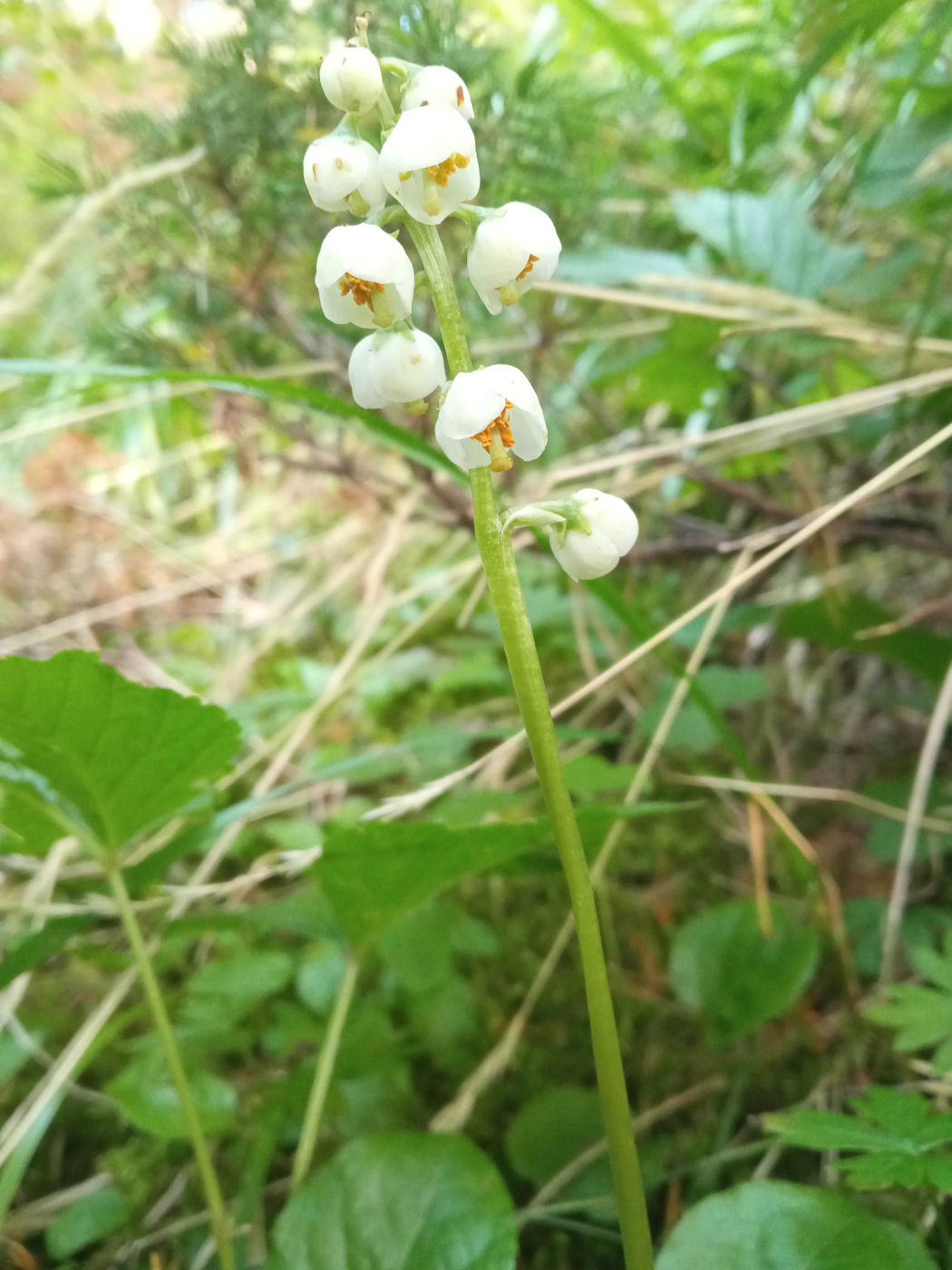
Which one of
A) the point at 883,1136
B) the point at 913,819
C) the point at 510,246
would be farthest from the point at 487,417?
the point at 913,819

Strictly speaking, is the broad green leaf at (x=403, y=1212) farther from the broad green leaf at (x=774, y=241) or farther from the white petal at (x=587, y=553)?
the broad green leaf at (x=774, y=241)

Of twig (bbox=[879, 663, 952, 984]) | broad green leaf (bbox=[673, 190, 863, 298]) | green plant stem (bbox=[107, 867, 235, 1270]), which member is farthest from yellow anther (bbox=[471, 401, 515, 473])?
broad green leaf (bbox=[673, 190, 863, 298])

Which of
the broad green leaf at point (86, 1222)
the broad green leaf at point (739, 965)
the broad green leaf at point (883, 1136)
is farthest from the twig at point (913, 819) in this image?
the broad green leaf at point (86, 1222)

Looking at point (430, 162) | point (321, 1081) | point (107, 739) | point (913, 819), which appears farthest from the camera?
point (913, 819)

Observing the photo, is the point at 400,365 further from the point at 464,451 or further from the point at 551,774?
the point at 551,774

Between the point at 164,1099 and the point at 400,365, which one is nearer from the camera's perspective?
the point at 400,365

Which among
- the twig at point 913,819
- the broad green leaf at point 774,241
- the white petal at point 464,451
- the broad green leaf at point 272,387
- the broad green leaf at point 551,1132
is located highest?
the broad green leaf at point 774,241
